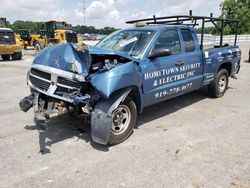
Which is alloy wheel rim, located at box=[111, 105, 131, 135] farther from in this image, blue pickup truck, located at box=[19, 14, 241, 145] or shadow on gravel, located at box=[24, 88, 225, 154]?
shadow on gravel, located at box=[24, 88, 225, 154]

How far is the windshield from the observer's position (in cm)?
497

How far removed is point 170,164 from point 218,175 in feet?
2.10

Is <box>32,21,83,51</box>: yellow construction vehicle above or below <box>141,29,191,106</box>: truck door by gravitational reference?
above

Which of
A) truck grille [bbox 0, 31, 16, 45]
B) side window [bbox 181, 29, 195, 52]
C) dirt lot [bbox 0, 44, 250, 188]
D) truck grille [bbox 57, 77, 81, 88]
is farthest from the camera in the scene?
truck grille [bbox 0, 31, 16, 45]

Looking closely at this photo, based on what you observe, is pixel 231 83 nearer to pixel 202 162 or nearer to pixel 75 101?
pixel 202 162

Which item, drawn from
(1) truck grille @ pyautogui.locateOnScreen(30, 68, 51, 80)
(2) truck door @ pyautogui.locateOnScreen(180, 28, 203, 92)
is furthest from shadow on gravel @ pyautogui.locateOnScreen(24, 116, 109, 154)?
(2) truck door @ pyautogui.locateOnScreen(180, 28, 203, 92)

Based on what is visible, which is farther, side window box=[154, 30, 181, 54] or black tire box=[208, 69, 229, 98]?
black tire box=[208, 69, 229, 98]

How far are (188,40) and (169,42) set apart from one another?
2.32 feet

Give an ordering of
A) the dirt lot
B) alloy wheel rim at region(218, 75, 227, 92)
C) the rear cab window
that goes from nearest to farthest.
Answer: the dirt lot < the rear cab window < alloy wheel rim at region(218, 75, 227, 92)

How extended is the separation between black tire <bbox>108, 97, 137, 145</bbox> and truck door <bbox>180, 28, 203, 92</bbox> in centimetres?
162

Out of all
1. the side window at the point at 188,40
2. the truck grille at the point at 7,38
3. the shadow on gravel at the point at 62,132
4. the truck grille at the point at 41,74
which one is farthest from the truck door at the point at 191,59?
the truck grille at the point at 7,38

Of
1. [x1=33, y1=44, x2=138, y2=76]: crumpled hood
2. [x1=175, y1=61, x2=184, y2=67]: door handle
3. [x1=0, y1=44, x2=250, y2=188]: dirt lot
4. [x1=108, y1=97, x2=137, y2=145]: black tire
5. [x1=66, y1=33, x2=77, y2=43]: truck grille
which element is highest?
[x1=66, y1=33, x2=77, y2=43]: truck grille

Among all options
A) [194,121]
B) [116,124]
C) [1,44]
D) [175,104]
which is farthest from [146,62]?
[1,44]

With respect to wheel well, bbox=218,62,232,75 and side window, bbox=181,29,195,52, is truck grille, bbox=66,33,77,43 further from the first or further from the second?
side window, bbox=181,29,195,52
